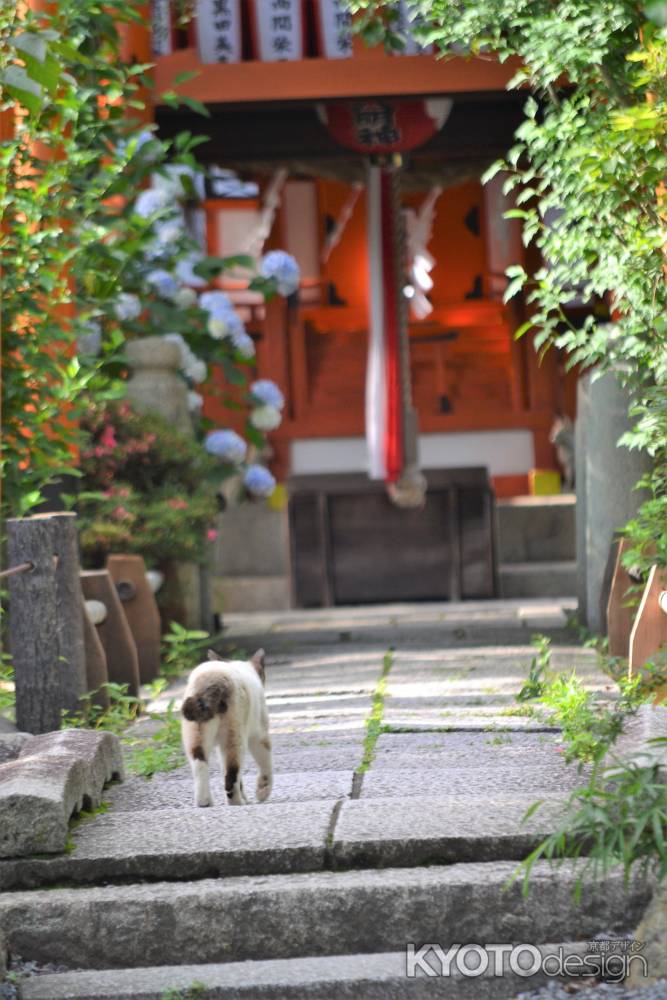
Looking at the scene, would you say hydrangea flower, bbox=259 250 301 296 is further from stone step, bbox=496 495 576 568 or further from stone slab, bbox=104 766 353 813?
stone slab, bbox=104 766 353 813

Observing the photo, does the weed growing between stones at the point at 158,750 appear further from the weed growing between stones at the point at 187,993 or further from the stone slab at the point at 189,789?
the weed growing between stones at the point at 187,993

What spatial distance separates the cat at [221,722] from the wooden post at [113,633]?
2.83m

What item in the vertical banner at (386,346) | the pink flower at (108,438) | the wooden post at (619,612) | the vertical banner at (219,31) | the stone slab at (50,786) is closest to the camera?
the stone slab at (50,786)

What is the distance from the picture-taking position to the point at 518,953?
3.45 meters

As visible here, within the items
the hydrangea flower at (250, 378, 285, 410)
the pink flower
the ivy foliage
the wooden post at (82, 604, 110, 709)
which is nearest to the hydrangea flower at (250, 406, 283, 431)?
the hydrangea flower at (250, 378, 285, 410)

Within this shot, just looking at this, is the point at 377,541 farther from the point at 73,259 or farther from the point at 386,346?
the point at 73,259

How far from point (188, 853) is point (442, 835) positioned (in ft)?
2.05

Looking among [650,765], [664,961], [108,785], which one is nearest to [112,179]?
[108,785]

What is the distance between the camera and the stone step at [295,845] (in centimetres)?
370

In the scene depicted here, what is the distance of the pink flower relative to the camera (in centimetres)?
892

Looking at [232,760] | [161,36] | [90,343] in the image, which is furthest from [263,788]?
[161,36]

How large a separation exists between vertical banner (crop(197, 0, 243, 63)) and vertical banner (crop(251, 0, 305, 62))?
0.51 ft

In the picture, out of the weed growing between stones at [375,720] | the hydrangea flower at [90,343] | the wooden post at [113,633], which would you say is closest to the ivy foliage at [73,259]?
the hydrangea flower at [90,343]

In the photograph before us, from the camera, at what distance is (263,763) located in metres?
4.34
